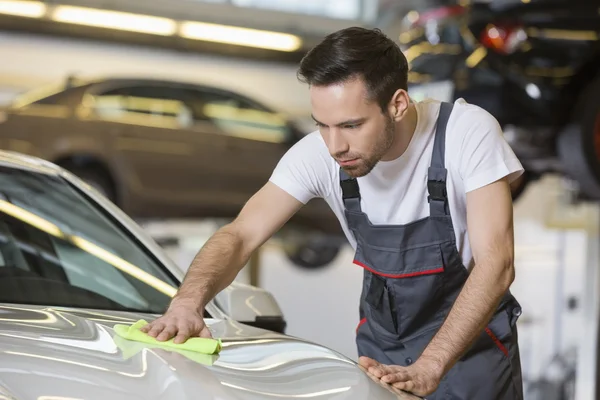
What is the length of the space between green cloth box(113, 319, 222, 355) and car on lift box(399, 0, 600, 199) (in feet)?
9.27

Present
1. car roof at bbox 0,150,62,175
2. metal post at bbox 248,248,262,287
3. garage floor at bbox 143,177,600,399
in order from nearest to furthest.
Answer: car roof at bbox 0,150,62,175 < metal post at bbox 248,248,262,287 < garage floor at bbox 143,177,600,399

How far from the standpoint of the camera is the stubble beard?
179 centimetres

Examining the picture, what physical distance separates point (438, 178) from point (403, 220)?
122 mm

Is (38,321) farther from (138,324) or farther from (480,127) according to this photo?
(480,127)

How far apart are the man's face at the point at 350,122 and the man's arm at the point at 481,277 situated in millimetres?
213

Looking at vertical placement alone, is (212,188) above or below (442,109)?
below

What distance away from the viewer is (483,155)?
1809mm

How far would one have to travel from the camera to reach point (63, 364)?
1422 mm

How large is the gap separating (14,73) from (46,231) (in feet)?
20.4

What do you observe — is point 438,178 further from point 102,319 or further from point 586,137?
point 586,137

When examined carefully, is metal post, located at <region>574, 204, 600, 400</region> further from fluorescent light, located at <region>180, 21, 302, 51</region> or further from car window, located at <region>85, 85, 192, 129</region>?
fluorescent light, located at <region>180, 21, 302, 51</region>

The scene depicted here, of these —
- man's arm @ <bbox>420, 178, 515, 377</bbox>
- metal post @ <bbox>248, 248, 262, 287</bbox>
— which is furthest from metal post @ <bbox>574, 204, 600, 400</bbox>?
man's arm @ <bbox>420, 178, 515, 377</bbox>

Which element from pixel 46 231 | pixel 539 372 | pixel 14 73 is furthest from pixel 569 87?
pixel 14 73

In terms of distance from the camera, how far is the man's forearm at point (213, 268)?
5.95 ft
